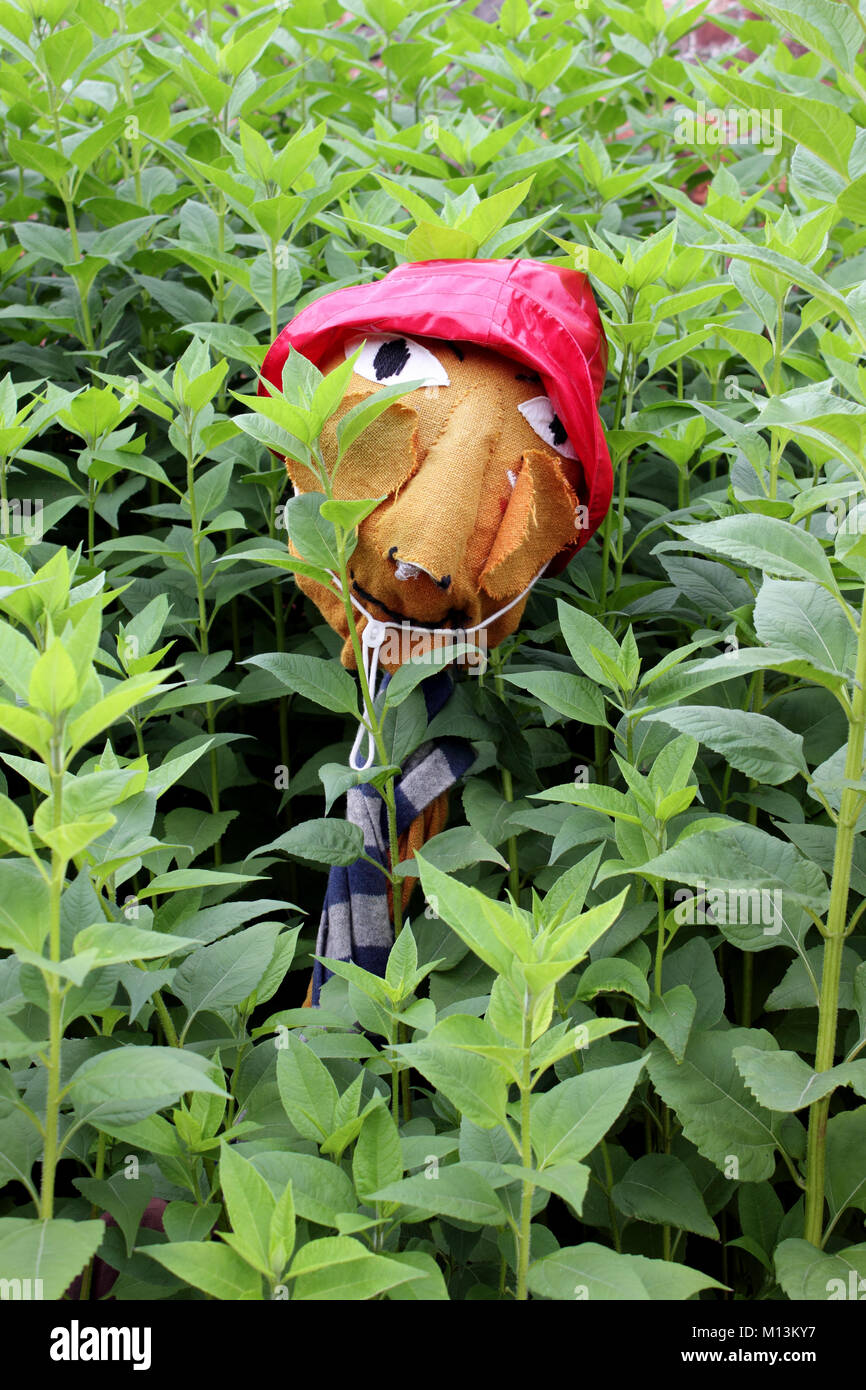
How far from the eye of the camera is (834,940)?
1274 mm

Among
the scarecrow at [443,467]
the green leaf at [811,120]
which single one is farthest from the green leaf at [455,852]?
the green leaf at [811,120]

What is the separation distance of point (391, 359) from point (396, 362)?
13 millimetres

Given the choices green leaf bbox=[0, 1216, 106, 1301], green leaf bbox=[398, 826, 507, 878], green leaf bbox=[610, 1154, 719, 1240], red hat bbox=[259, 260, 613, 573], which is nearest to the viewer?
green leaf bbox=[0, 1216, 106, 1301]

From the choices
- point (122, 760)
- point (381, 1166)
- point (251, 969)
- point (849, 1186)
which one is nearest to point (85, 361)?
point (122, 760)

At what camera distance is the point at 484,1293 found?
1247 millimetres

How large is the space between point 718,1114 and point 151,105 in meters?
2.30

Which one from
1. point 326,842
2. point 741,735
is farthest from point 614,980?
point 326,842

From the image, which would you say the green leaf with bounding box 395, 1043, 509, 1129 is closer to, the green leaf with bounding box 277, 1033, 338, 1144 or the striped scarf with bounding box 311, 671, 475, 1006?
the green leaf with bounding box 277, 1033, 338, 1144

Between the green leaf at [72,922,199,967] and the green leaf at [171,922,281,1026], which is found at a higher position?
the green leaf at [72,922,199,967]

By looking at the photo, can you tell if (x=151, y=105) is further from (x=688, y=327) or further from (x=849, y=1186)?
(x=849, y=1186)

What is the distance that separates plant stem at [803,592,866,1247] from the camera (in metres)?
1.23

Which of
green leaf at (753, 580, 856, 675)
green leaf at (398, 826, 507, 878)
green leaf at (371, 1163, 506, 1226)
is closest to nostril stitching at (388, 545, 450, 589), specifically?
green leaf at (398, 826, 507, 878)

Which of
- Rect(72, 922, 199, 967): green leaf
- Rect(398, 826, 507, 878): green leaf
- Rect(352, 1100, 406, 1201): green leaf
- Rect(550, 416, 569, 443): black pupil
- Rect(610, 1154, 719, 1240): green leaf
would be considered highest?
Rect(550, 416, 569, 443): black pupil

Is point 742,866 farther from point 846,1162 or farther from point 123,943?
point 123,943
